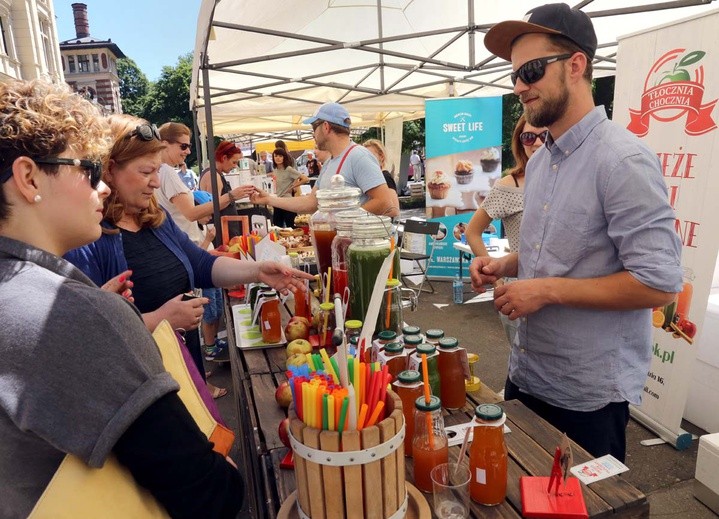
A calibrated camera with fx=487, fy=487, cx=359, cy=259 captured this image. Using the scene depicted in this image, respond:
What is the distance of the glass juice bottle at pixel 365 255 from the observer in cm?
181

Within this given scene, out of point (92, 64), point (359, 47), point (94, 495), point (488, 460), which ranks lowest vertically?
point (488, 460)

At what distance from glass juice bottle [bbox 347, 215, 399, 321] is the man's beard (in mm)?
671

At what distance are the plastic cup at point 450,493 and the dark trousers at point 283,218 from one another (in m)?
7.72

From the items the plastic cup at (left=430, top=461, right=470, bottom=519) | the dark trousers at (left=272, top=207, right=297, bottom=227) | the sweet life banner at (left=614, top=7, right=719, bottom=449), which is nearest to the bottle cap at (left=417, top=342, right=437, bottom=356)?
the plastic cup at (left=430, top=461, right=470, bottom=519)

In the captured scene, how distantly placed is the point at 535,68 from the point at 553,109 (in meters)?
0.15

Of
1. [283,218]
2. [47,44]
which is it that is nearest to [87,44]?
[47,44]

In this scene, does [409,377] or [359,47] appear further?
[359,47]

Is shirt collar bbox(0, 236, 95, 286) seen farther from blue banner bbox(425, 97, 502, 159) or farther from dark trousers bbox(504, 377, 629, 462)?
blue banner bbox(425, 97, 502, 159)

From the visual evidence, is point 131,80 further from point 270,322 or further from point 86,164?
point 86,164

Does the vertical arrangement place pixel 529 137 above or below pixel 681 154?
above

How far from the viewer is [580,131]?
1.67 m

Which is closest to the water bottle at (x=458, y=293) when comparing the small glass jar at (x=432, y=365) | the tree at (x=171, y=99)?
the small glass jar at (x=432, y=365)

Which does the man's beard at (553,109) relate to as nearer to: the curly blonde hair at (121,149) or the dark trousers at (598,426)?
the dark trousers at (598,426)

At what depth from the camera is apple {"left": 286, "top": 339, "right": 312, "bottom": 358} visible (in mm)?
1862
